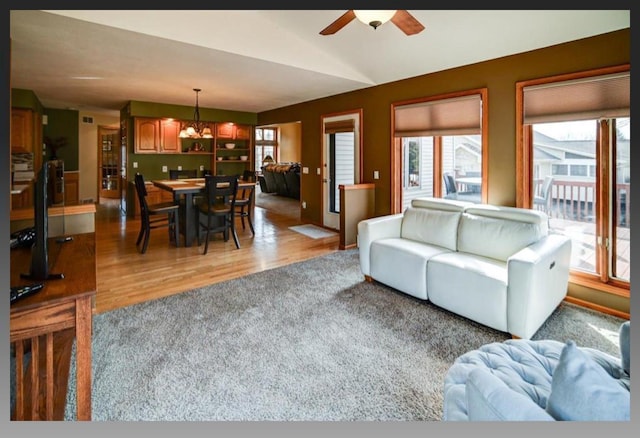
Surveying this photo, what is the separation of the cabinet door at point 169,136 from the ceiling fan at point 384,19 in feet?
16.6

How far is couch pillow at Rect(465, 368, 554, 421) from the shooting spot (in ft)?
2.75

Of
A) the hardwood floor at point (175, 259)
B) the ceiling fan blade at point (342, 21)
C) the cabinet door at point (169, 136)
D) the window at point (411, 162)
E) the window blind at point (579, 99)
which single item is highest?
the cabinet door at point (169, 136)

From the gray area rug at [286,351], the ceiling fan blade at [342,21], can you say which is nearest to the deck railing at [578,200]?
the gray area rug at [286,351]

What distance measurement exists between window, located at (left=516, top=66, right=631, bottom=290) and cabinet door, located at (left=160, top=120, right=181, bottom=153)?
225 inches

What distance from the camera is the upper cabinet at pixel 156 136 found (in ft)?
20.4

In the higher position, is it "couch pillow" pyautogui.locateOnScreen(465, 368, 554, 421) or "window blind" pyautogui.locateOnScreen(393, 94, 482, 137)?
"window blind" pyautogui.locateOnScreen(393, 94, 482, 137)

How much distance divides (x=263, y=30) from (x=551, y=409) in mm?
3402

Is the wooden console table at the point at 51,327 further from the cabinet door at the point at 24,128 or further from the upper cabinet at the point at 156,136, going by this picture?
the upper cabinet at the point at 156,136

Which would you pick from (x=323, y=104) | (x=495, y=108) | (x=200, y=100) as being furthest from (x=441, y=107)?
(x=200, y=100)

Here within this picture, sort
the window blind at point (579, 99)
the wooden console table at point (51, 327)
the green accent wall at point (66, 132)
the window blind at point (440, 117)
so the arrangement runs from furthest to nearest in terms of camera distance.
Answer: the green accent wall at point (66, 132)
the window blind at point (440, 117)
the window blind at point (579, 99)
the wooden console table at point (51, 327)

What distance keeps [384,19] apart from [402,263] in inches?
71.2

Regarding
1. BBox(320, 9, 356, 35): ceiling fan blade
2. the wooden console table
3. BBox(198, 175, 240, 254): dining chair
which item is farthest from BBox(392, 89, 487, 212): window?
the wooden console table

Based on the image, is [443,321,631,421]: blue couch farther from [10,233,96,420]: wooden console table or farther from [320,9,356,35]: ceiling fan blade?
[320,9,356,35]: ceiling fan blade

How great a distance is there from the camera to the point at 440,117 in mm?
3846
